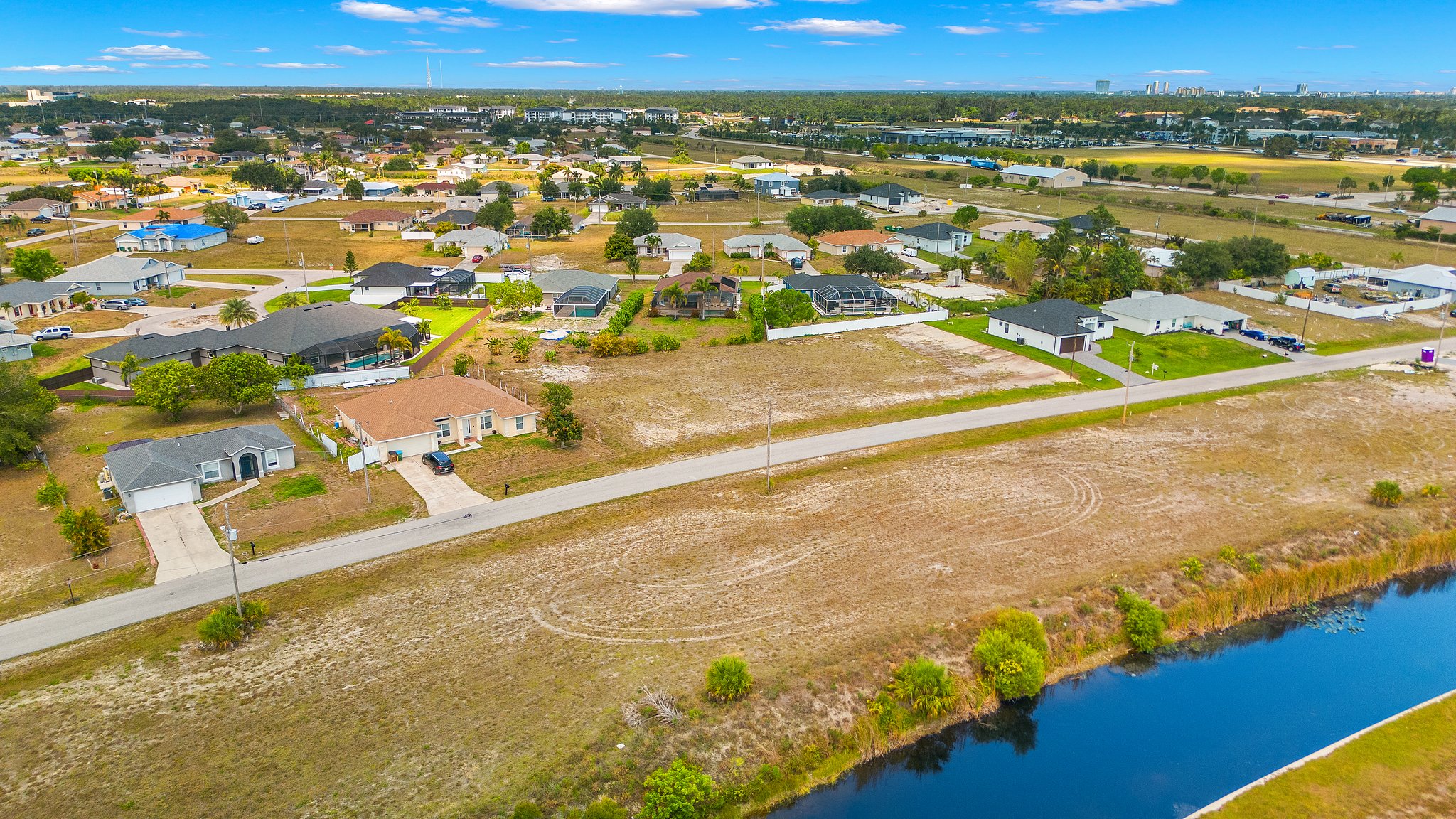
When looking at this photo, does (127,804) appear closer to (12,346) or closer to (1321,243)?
(12,346)

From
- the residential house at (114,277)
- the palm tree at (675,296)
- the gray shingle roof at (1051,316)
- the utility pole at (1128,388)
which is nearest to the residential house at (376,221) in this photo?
the residential house at (114,277)

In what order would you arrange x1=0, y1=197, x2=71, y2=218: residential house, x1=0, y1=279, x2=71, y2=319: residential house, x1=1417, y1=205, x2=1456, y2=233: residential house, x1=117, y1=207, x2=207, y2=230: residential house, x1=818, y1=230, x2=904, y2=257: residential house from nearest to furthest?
x1=0, y1=279, x2=71, y2=319: residential house, x1=818, y1=230, x2=904, y2=257: residential house, x1=1417, y1=205, x2=1456, y2=233: residential house, x1=117, y1=207, x2=207, y2=230: residential house, x1=0, y1=197, x2=71, y2=218: residential house

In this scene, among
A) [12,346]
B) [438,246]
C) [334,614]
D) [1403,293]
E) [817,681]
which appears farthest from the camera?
[438,246]

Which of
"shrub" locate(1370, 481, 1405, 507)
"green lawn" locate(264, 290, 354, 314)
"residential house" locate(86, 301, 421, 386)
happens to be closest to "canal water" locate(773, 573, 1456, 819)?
"shrub" locate(1370, 481, 1405, 507)

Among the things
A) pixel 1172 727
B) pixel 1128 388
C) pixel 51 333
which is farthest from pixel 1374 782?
pixel 51 333

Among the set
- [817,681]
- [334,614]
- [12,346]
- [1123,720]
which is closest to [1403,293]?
[1123,720]

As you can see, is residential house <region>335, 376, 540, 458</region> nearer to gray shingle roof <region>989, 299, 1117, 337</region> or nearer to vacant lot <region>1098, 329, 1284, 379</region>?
gray shingle roof <region>989, 299, 1117, 337</region>

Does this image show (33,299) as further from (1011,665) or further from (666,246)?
(1011,665)

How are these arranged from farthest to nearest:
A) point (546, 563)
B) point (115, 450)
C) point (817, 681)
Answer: point (115, 450)
point (546, 563)
point (817, 681)
